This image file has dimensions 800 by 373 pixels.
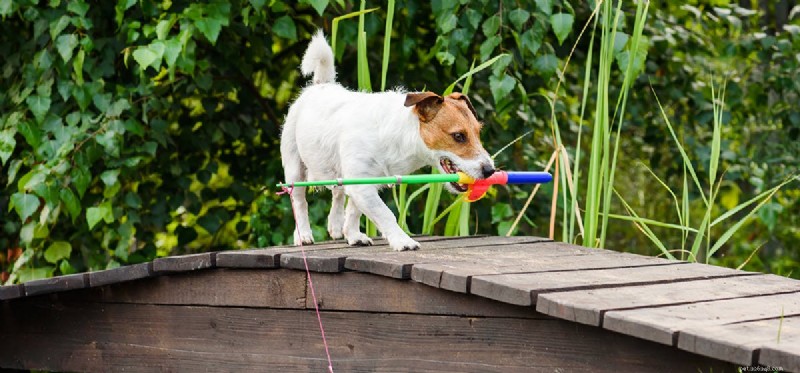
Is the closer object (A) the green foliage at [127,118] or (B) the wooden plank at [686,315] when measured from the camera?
(B) the wooden plank at [686,315]

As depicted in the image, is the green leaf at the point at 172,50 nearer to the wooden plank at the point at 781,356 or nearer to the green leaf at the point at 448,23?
the green leaf at the point at 448,23

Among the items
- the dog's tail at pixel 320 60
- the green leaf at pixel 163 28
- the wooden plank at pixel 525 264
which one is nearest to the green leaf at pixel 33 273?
the green leaf at pixel 163 28

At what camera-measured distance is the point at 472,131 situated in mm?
3301

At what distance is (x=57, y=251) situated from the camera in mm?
4953

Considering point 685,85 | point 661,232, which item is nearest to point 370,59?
point 685,85

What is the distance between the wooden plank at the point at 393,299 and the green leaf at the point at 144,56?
136 cm

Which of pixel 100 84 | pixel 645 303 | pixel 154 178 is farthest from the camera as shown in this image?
pixel 154 178

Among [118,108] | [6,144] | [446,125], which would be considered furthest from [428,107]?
[6,144]

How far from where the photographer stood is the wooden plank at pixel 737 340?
225 cm

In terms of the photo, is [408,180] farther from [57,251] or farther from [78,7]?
[57,251]

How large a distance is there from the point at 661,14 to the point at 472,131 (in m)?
2.85

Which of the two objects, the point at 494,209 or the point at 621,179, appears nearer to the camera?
the point at 494,209

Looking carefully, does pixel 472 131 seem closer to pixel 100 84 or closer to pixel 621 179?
pixel 100 84

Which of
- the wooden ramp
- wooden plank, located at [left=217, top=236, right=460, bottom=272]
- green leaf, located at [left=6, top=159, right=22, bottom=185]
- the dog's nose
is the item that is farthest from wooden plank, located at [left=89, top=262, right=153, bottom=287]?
green leaf, located at [left=6, top=159, right=22, bottom=185]
